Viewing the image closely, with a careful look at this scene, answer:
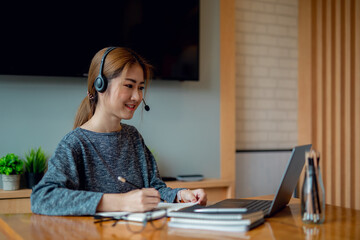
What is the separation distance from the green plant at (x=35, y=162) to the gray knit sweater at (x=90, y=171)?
2.91 feet

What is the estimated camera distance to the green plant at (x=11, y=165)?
2174 mm

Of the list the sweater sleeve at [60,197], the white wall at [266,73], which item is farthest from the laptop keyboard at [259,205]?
the white wall at [266,73]

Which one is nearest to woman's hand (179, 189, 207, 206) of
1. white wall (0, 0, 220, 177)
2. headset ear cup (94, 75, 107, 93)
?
headset ear cup (94, 75, 107, 93)

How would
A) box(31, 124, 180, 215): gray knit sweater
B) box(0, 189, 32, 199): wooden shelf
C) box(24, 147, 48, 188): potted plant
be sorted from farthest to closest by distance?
box(24, 147, 48, 188): potted plant → box(0, 189, 32, 199): wooden shelf → box(31, 124, 180, 215): gray knit sweater

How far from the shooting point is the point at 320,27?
3139mm

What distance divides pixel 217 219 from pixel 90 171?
0.62m

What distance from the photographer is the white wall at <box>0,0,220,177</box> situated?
7.71 ft

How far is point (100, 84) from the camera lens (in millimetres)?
1480

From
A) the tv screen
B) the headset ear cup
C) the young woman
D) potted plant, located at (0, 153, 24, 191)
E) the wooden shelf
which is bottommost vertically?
the wooden shelf

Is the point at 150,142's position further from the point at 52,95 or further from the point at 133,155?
the point at 133,155

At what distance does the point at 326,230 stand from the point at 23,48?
1.99 m

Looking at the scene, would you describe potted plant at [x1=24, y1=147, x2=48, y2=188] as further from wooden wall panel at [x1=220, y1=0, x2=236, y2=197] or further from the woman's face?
wooden wall panel at [x1=220, y1=0, x2=236, y2=197]

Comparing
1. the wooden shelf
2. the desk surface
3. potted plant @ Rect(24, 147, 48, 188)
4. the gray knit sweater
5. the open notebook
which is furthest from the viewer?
potted plant @ Rect(24, 147, 48, 188)

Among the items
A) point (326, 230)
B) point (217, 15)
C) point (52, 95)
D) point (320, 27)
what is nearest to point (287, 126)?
point (320, 27)
